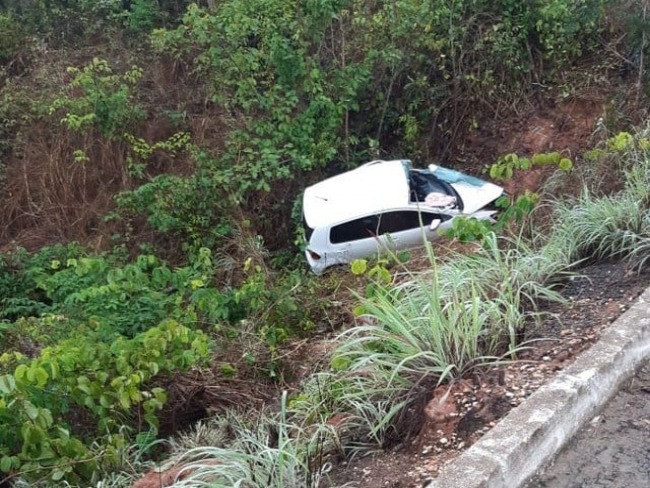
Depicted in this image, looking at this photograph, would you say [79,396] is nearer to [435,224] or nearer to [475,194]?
[435,224]

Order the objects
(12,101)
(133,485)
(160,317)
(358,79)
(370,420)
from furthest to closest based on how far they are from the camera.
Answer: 1. (12,101)
2. (358,79)
3. (160,317)
4. (133,485)
5. (370,420)

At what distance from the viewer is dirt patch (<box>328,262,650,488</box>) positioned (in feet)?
9.59

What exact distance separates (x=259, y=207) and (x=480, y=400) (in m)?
9.15

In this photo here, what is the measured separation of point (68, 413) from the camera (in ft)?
16.0

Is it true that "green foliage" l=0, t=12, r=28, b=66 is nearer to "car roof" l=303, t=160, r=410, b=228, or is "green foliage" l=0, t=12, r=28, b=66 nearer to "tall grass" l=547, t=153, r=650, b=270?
"car roof" l=303, t=160, r=410, b=228

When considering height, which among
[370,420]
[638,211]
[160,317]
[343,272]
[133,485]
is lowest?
[343,272]

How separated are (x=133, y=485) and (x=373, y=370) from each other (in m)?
1.40

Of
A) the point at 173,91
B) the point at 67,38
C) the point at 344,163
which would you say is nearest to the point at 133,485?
the point at 344,163

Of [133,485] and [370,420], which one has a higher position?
[370,420]

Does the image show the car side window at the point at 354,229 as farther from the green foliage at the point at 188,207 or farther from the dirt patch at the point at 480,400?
the dirt patch at the point at 480,400

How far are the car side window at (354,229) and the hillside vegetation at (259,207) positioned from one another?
59 cm

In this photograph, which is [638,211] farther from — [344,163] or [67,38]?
[67,38]

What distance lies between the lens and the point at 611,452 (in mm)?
2867

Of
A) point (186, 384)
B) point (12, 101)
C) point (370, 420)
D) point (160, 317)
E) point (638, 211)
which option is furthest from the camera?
point (12, 101)
